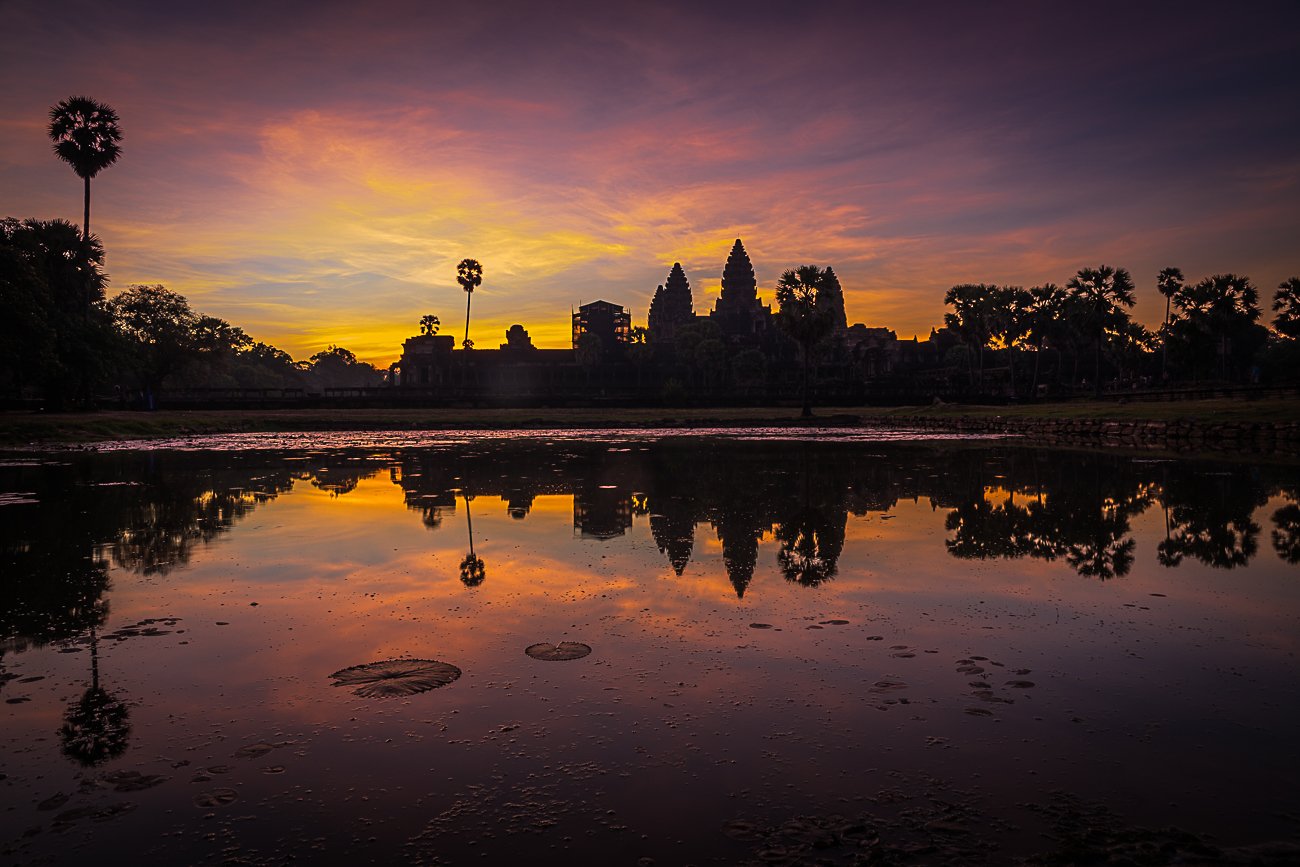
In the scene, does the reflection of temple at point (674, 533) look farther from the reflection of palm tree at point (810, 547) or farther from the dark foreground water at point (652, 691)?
the reflection of palm tree at point (810, 547)

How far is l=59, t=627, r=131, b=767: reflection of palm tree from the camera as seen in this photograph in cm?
449

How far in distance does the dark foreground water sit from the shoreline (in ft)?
73.3

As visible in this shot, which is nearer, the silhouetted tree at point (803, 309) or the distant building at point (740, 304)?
the silhouetted tree at point (803, 309)

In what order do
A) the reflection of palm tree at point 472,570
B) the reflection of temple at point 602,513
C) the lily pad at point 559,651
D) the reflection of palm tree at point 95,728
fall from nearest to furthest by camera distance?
the reflection of palm tree at point 95,728, the lily pad at point 559,651, the reflection of palm tree at point 472,570, the reflection of temple at point 602,513

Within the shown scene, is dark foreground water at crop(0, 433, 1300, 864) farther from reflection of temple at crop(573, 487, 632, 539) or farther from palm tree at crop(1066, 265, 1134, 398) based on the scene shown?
palm tree at crop(1066, 265, 1134, 398)

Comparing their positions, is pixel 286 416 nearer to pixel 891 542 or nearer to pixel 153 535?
pixel 153 535

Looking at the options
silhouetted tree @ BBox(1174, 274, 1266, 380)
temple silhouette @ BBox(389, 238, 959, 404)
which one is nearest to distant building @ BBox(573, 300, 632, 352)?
temple silhouette @ BBox(389, 238, 959, 404)

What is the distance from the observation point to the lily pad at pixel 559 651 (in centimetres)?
611

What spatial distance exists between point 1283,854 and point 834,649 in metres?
3.19

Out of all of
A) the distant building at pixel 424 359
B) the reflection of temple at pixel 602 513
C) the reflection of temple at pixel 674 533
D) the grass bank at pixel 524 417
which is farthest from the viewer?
the distant building at pixel 424 359

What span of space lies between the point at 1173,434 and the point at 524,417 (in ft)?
130

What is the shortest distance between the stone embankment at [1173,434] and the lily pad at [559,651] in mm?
29170

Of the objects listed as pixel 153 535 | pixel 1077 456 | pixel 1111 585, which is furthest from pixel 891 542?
pixel 1077 456

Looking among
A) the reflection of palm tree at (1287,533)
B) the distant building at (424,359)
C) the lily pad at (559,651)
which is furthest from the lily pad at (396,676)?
the distant building at (424,359)
